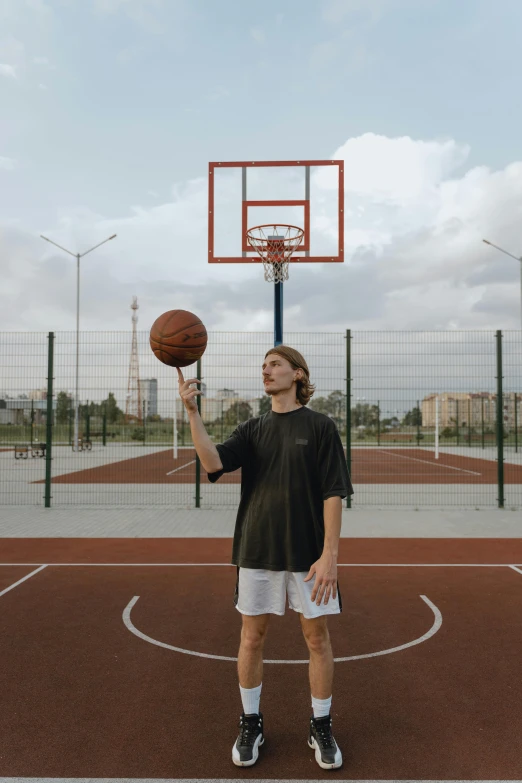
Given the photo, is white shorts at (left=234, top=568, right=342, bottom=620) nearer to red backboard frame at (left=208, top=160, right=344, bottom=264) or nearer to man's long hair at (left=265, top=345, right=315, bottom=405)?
man's long hair at (left=265, top=345, right=315, bottom=405)

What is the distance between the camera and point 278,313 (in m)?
9.16

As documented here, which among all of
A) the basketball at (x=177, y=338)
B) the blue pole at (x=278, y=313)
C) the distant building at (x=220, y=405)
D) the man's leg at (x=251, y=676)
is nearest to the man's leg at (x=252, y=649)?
the man's leg at (x=251, y=676)

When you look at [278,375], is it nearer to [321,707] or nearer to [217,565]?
[321,707]

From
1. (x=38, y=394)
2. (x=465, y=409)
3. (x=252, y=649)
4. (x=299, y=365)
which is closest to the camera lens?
(x=252, y=649)

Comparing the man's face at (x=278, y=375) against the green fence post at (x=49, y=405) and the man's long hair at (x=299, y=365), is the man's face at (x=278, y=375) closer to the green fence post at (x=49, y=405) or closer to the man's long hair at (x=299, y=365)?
the man's long hair at (x=299, y=365)

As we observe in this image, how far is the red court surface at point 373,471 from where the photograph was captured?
16578mm

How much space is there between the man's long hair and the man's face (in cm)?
2

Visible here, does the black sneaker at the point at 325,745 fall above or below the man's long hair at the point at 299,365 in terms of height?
below

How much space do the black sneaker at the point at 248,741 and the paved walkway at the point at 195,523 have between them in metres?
5.49

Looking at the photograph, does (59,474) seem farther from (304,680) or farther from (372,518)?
(304,680)

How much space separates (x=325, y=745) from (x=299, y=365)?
1.92 metres

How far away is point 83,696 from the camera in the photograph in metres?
3.56

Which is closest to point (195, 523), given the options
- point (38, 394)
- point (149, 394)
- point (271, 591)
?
point (149, 394)

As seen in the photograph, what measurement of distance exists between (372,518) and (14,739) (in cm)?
761
